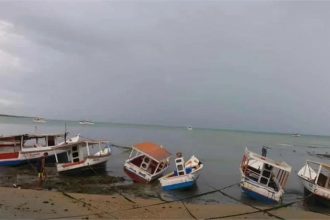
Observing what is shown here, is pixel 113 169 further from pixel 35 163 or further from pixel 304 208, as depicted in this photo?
pixel 304 208

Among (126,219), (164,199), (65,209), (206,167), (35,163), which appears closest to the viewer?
(126,219)

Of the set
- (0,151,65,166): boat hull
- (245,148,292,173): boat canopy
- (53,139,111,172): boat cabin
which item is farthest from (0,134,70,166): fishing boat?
(245,148,292,173): boat canopy

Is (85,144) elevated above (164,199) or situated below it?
above

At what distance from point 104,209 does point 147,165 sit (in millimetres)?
12744

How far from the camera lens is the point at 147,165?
3219 centimetres

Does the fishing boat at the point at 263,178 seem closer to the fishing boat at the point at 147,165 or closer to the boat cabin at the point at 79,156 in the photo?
the fishing boat at the point at 147,165

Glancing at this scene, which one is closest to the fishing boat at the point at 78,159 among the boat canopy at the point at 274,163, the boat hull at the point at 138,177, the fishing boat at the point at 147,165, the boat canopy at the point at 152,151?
the fishing boat at the point at 147,165

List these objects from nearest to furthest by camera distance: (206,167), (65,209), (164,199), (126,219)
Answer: (126,219)
(65,209)
(164,199)
(206,167)

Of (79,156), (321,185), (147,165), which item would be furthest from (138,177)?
(321,185)

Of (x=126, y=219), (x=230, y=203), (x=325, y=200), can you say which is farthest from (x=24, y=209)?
(x=325, y=200)

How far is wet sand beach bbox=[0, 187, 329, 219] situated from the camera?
1838 centimetres

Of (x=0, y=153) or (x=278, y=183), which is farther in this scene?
(x=0, y=153)

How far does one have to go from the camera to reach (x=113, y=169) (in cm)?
3978

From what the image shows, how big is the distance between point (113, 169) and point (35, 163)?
8042mm
